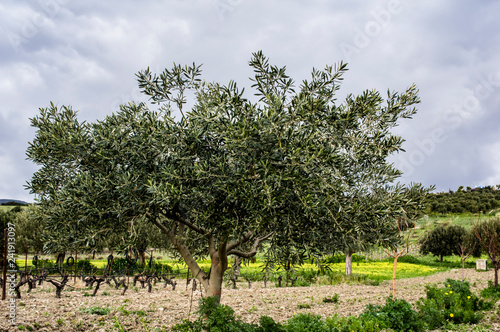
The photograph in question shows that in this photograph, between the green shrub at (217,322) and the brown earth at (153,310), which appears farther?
the brown earth at (153,310)

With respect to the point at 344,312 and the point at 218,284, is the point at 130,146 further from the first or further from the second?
the point at 344,312

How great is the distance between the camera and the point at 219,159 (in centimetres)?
812

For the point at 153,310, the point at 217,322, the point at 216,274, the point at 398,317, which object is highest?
the point at 216,274

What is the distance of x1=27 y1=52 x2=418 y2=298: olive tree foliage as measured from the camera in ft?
25.5

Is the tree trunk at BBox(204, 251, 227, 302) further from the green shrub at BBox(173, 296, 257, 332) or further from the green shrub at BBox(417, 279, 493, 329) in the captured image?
the green shrub at BBox(417, 279, 493, 329)

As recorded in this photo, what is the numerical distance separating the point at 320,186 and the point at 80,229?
21.4 ft

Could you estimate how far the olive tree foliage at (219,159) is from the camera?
25.5ft

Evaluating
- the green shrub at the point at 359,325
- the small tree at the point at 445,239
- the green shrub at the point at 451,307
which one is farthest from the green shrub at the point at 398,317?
the small tree at the point at 445,239

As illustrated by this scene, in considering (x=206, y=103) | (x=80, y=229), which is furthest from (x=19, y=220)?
(x=206, y=103)

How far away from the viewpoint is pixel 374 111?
9.71 m

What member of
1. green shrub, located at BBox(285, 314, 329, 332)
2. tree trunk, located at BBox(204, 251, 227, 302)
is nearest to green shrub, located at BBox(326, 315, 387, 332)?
green shrub, located at BBox(285, 314, 329, 332)

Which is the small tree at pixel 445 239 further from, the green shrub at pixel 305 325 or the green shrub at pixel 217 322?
the green shrub at pixel 217 322

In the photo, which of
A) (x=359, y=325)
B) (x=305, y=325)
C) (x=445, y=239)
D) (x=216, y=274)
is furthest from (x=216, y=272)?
(x=445, y=239)

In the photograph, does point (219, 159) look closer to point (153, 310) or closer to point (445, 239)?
point (153, 310)
